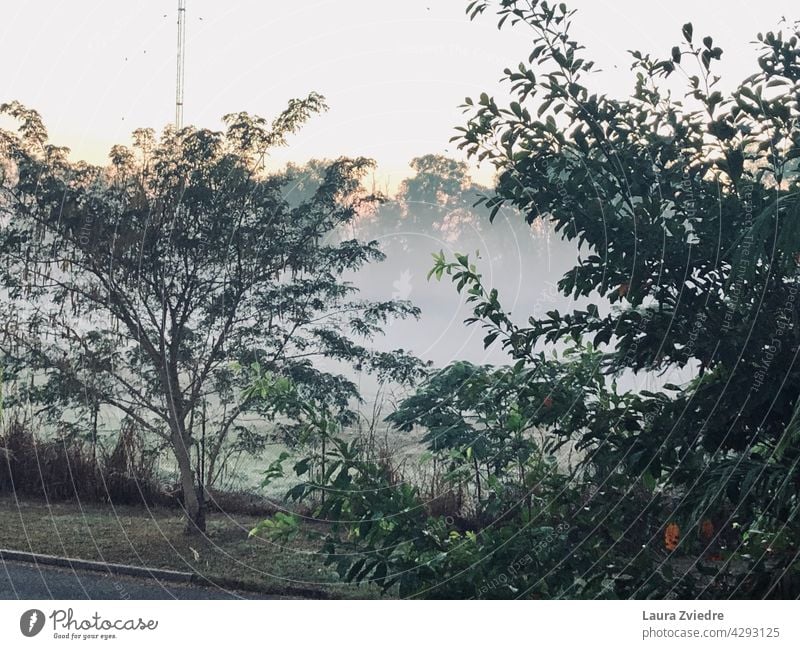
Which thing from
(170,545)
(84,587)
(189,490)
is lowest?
(84,587)

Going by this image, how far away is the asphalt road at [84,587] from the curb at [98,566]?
0.09 feet

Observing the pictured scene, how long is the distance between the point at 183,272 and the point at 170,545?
150 cm

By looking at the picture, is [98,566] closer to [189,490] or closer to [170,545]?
[170,545]

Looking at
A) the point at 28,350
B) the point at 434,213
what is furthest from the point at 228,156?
the point at 28,350

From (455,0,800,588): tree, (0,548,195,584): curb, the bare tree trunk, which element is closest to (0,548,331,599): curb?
(0,548,195,584): curb

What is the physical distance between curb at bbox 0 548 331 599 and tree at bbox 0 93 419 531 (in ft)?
1.70

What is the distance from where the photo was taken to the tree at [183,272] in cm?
522

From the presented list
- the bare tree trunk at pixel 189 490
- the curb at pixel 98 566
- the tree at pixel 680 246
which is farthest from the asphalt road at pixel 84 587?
the tree at pixel 680 246

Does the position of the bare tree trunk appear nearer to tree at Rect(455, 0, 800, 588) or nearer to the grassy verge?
the grassy verge

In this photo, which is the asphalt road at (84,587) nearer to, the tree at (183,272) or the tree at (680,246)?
the tree at (183,272)

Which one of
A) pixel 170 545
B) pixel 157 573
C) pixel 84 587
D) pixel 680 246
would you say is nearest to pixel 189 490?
pixel 170 545

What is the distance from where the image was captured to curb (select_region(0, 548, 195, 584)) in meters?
4.88

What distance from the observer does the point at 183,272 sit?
17.5 ft

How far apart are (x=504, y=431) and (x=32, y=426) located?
3.28 meters
